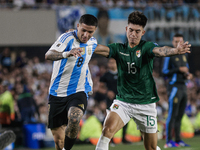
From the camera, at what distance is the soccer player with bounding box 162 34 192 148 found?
340 inches

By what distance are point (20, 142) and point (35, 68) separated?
5217mm

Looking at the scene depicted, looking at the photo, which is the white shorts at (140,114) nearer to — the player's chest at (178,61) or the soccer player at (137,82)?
the soccer player at (137,82)

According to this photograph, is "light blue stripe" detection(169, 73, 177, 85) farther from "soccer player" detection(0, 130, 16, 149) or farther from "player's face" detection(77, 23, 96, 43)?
"soccer player" detection(0, 130, 16, 149)

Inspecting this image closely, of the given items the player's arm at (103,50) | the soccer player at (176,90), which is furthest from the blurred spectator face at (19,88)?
the player's arm at (103,50)

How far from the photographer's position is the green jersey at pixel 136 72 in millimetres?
5297

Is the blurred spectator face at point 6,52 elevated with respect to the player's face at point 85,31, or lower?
lower

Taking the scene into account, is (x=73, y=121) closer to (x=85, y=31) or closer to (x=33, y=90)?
(x=85, y=31)

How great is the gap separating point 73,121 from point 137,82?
3.63 ft

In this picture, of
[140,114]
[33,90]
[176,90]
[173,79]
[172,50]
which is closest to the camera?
[172,50]

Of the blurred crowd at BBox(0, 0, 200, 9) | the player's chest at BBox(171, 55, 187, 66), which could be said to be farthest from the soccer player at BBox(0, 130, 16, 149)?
the blurred crowd at BBox(0, 0, 200, 9)

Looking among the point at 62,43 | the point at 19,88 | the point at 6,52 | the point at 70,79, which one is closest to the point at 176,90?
the point at 70,79

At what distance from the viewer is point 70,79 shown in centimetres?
573

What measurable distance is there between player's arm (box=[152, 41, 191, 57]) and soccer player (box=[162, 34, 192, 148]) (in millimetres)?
3600

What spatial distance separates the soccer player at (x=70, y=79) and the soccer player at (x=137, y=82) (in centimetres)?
40
